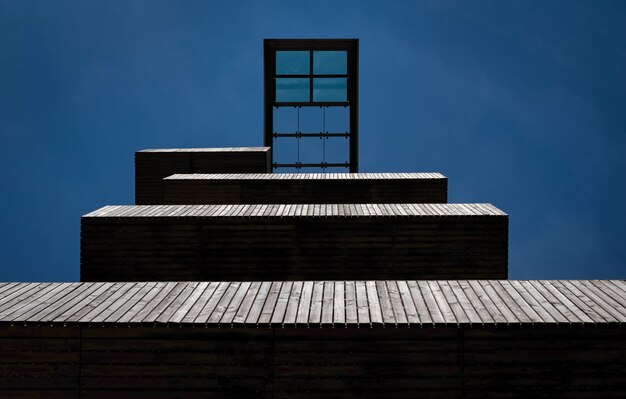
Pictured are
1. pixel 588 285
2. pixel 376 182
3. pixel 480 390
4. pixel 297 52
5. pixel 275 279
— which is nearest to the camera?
pixel 480 390

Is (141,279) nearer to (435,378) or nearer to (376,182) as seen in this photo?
(435,378)

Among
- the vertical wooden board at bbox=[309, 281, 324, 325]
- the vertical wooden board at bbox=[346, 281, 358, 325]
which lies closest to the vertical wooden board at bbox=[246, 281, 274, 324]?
the vertical wooden board at bbox=[309, 281, 324, 325]

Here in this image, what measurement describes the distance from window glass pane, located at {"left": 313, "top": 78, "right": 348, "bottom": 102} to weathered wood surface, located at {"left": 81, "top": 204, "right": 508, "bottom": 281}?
16876 mm

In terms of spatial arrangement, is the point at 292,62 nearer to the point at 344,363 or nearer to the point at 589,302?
the point at 589,302

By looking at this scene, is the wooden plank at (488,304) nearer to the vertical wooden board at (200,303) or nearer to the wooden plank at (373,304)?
the wooden plank at (373,304)

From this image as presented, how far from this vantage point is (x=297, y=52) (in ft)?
103

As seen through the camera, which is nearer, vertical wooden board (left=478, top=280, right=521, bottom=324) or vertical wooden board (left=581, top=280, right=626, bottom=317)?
vertical wooden board (left=478, top=280, right=521, bottom=324)

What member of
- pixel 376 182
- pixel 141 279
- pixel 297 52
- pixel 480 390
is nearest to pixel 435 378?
pixel 480 390

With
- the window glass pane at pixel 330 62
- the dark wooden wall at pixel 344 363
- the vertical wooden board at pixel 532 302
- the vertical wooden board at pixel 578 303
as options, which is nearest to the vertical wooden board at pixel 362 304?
the dark wooden wall at pixel 344 363

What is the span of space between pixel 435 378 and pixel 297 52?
84.7 feet

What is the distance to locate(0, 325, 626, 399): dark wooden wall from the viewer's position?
891 cm

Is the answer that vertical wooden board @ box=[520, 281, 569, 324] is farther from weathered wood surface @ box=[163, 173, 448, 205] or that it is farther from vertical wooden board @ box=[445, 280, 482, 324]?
weathered wood surface @ box=[163, 173, 448, 205]

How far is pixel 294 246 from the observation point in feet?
52.3

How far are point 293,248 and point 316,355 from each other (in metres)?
7.08
